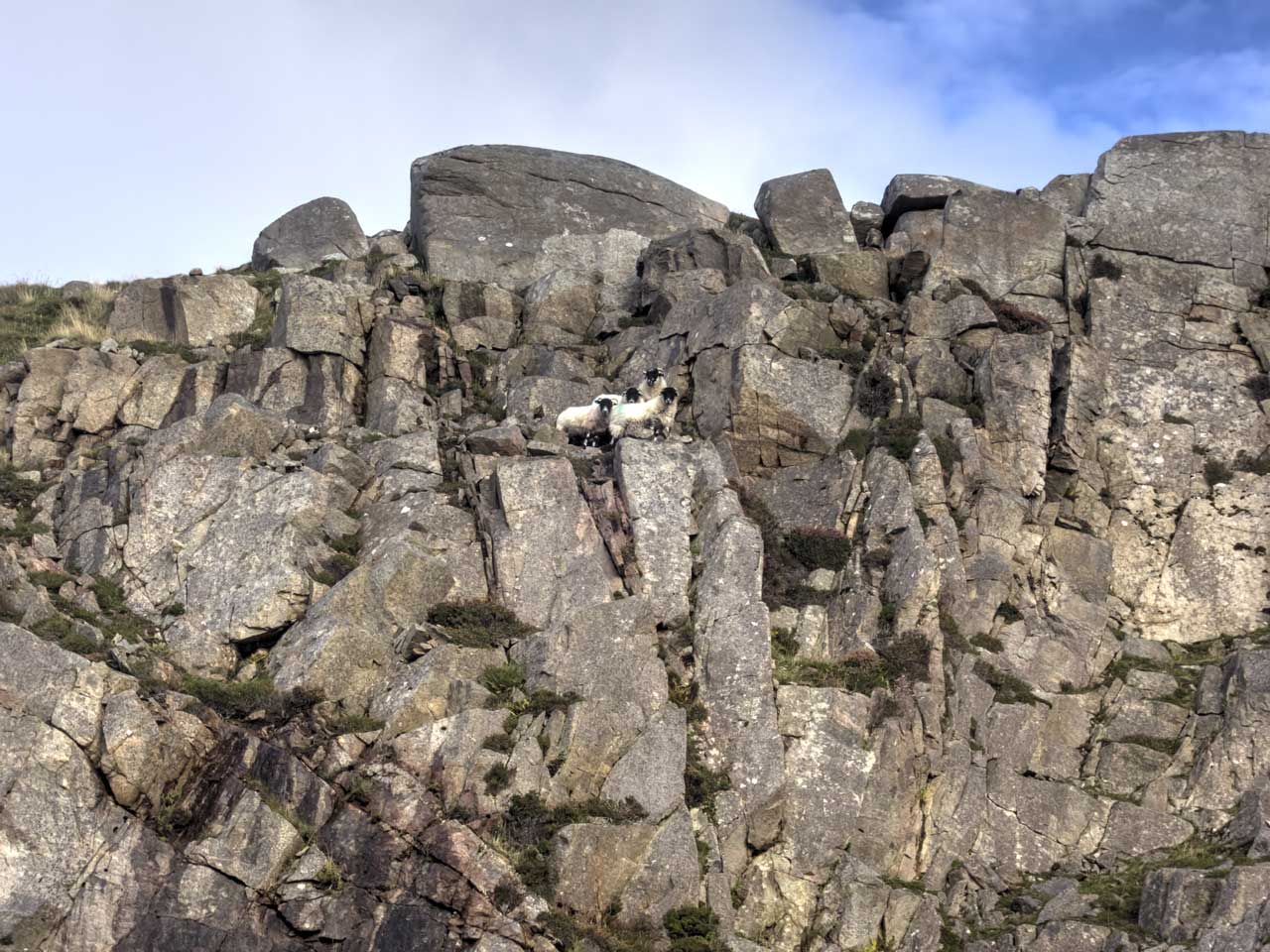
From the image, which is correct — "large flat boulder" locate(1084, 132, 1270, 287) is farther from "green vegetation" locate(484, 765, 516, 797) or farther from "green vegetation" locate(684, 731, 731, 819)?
"green vegetation" locate(484, 765, 516, 797)

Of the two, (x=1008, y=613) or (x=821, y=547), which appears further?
(x=821, y=547)

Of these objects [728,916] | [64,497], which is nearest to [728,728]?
[728,916]

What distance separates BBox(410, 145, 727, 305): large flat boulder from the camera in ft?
147

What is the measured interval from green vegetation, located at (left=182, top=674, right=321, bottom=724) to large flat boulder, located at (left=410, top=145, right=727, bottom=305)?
17.0m

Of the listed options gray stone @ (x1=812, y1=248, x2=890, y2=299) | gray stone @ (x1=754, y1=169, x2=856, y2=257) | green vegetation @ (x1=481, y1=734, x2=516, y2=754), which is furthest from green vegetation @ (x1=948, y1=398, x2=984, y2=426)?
green vegetation @ (x1=481, y1=734, x2=516, y2=754)

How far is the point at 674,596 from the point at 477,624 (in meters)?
3.71

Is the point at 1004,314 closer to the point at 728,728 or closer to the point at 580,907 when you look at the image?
the point at 728,728

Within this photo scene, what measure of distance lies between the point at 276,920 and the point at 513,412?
14737mm

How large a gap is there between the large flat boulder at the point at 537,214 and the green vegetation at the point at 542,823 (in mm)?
18055

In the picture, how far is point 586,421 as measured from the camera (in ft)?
117

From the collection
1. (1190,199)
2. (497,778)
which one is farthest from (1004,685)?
(1190,199)

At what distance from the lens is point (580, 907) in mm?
26844

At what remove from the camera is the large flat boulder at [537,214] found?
44.9 m

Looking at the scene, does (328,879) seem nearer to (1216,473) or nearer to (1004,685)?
(1004,685)
